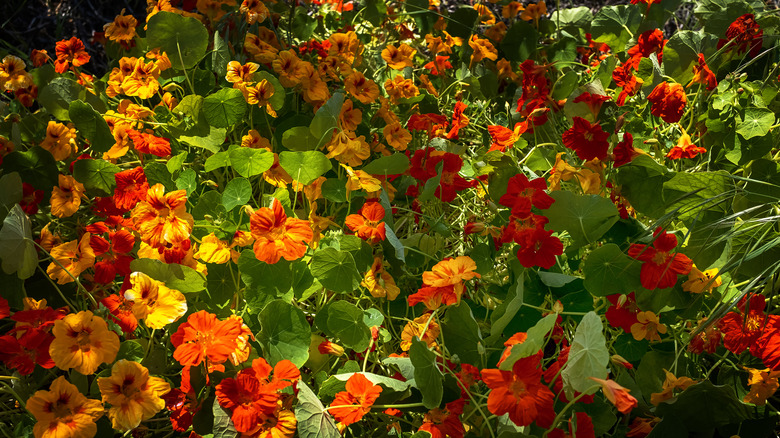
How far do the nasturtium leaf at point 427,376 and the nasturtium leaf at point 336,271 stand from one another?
0.22 m

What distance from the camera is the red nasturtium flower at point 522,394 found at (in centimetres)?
76

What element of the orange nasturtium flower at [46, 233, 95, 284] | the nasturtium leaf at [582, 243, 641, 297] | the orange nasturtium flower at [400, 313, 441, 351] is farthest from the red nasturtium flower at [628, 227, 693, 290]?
the orange nasturtium flower at [46, 233, 95, 284]

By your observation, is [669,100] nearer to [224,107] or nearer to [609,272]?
[609,272]

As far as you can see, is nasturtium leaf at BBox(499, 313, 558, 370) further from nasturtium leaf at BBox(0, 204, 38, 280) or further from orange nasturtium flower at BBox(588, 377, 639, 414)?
nasturtium leaf at BBox(0, 204, 38, 280)

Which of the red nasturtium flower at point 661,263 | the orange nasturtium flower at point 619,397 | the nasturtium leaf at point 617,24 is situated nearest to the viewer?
the orange nasturtium flower at point 619,397

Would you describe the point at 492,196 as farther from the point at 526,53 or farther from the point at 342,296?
the point at 526,53

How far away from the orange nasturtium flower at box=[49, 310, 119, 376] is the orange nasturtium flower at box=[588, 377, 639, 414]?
2.16 ft

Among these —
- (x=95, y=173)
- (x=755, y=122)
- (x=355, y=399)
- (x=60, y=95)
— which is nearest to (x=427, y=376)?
(x=355, y=399)

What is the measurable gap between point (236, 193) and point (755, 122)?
103 cm

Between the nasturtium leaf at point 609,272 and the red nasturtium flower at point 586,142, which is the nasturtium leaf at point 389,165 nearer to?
the red nasturtium flower at point 586,142

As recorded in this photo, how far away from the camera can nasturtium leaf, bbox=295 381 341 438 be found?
2.84ft

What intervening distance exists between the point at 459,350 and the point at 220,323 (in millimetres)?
371

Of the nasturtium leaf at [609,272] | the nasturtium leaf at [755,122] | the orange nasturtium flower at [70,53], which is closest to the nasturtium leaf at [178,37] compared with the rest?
the orange nasturtium flower at [70,53]

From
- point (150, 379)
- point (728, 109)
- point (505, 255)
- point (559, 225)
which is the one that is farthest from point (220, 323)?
point (728, 109)
